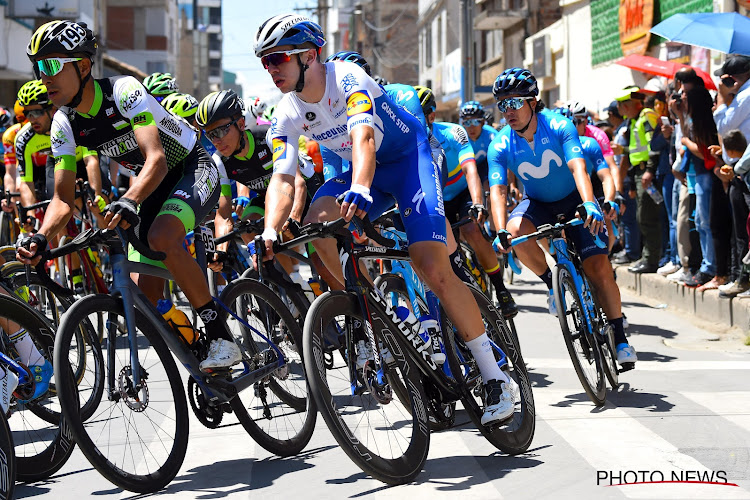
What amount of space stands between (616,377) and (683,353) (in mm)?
2051

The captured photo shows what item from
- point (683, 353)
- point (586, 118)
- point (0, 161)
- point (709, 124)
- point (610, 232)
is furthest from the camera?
point (0, 161)

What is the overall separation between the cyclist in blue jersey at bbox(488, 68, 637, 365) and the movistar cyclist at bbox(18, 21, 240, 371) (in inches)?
87.1

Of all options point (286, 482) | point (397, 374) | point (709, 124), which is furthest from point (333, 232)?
point (709, 124)

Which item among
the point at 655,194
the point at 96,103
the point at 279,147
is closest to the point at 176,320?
the point at 279,147

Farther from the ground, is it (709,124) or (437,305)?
(709,124)

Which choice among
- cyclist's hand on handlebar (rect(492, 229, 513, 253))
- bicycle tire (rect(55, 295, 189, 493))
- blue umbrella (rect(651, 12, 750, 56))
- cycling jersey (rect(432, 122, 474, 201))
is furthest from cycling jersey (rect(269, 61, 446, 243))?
blue umbrella (rect(651, 12, 750, 56))

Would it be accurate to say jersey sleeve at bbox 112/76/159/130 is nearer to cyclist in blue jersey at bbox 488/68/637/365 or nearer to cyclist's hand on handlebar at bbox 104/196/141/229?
cyclist's hand on handlebar at bbox 104/196/141/229

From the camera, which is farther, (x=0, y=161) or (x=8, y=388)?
(x=0, y=161)

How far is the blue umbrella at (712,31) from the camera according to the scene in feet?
35.3

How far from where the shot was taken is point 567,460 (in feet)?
18.4

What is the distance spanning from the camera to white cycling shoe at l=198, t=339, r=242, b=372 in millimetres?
5516

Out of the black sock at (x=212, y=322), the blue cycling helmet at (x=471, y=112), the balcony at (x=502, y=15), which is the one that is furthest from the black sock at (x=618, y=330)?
the balcony at (x=502, y=15)

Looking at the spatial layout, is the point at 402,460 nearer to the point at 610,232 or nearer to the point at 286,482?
the point at 286,482

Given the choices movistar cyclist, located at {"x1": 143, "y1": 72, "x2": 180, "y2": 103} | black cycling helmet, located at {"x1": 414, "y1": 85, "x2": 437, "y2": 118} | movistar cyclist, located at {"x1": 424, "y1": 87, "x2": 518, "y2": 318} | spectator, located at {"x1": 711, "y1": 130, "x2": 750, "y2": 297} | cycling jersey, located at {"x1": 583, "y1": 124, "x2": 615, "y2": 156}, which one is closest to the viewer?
movistar cyclist, located at {"x1": 424, "y1": 87, "x2": 518, "y2": 318}
